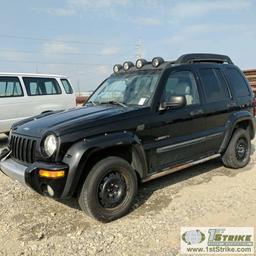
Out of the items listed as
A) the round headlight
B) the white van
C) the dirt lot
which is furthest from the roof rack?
the white van

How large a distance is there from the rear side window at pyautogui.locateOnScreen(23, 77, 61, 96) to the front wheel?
6078 mm

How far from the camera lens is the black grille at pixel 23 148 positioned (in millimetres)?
4107

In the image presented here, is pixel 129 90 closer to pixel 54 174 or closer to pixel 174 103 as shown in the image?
pixel 174 103

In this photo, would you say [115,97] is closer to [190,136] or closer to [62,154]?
[190,136]

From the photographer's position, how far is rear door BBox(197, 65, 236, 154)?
5.46 metres

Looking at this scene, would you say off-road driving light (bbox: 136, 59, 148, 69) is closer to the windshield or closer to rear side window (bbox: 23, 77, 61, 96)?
the windshield

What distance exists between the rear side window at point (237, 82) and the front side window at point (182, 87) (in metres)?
1.02

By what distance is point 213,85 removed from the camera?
564cm

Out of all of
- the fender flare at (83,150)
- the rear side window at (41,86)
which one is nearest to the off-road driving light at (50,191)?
the fender flare at (83,150)

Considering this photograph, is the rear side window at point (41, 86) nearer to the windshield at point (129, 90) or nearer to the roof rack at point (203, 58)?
the windshield at point (129, 90)

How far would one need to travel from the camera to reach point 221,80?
5.84 meters

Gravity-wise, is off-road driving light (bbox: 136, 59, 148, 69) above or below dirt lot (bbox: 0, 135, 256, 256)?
above

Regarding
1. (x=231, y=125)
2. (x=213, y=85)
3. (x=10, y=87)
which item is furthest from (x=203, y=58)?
(x=10, y=87)

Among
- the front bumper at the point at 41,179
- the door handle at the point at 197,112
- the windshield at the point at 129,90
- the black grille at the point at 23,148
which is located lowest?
the front bumper at the point at 41,179
